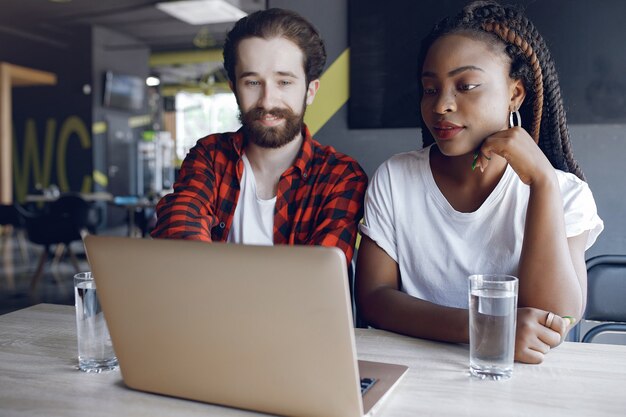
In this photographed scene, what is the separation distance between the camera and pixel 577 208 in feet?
4.30

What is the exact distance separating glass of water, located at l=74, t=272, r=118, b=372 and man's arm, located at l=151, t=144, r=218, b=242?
0.51 meters

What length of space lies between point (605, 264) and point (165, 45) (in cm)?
983

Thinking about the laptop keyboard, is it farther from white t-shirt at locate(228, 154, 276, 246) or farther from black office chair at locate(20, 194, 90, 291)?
black office chair at locate(20, 194, 90, 291)

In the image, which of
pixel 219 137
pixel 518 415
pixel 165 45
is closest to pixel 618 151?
pixel 219 137

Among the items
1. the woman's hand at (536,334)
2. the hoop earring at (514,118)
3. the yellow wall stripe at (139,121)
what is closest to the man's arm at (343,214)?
the hoop earring at (514,118)

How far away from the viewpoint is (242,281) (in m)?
0.65

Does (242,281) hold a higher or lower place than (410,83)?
lower

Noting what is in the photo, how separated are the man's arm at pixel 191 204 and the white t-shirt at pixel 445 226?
16.9 inches

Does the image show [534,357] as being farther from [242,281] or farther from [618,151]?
[618,151]

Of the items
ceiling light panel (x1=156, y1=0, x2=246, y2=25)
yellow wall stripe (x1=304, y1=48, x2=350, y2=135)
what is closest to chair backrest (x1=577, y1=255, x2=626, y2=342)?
yellow wall stripe (x1=304, y1=48, x2=350, y2=135)

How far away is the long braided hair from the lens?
1379mm

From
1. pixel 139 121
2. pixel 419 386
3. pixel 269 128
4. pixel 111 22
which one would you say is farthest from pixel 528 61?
pixel 139 121

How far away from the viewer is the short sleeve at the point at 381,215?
4.66 ft

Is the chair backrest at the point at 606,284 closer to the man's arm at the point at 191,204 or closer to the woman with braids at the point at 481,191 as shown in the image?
the woman with braids at the point at 481,191
